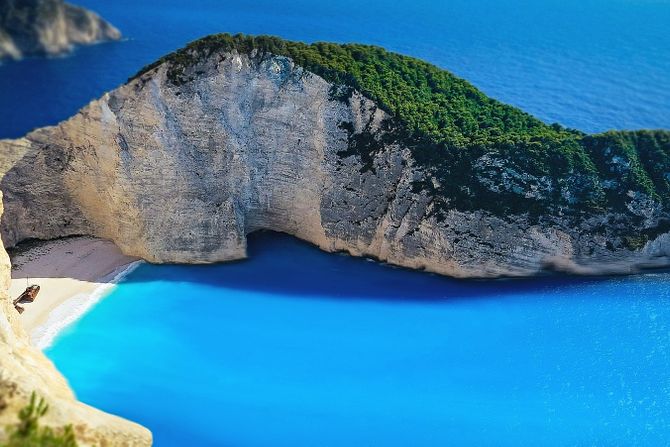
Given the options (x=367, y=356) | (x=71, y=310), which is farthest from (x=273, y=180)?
(x=71, y=310)

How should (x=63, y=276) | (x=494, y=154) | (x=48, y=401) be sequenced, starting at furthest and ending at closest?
(x=63, y=276), (x=494, y=154), (x=48, y=401)

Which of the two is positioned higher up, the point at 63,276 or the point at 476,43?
the point at 476,43

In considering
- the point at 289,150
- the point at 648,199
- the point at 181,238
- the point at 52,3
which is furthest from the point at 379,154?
the point at 52,3

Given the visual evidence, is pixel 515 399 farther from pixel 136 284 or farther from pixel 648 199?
pixel 136 284

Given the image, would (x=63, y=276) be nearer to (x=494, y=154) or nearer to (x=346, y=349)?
(x=346, y=349)

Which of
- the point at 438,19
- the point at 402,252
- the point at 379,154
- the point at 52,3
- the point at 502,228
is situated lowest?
the point at 402,252

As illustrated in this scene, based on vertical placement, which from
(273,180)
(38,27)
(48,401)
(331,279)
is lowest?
(331,279)

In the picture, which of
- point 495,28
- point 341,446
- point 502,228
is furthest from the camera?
point 495,28
